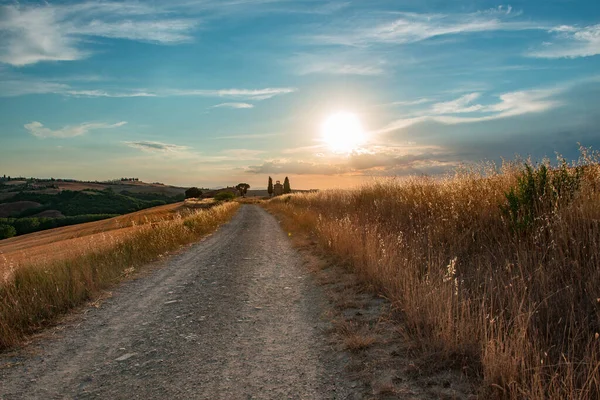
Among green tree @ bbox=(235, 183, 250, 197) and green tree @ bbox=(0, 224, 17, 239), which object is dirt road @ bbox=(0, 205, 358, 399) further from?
green tree @ bbox=(235, 183, 250, 197)

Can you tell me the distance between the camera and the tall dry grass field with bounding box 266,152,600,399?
3.26 meters

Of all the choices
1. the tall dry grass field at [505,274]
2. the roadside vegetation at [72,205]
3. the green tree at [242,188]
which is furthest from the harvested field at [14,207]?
the tall dry grass field at [505,274]

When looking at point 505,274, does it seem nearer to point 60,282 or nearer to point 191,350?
point 191,350

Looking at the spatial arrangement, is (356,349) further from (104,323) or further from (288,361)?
(104,323)

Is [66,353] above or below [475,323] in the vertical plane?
below

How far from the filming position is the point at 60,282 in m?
7.16

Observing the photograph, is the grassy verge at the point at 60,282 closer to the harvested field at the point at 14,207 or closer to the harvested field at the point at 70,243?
the harvested field at the point at 70,243

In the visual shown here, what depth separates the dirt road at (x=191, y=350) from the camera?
3697 millimetres

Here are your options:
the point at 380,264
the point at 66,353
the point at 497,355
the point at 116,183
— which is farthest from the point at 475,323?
the point at 116,183

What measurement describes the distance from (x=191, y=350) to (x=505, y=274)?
4.70 meters

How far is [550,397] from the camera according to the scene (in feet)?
9.09

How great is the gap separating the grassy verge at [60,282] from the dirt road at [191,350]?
1.74ft

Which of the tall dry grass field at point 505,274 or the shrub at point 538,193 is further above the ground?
the shrub at point 538,193

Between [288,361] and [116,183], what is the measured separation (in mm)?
164966
